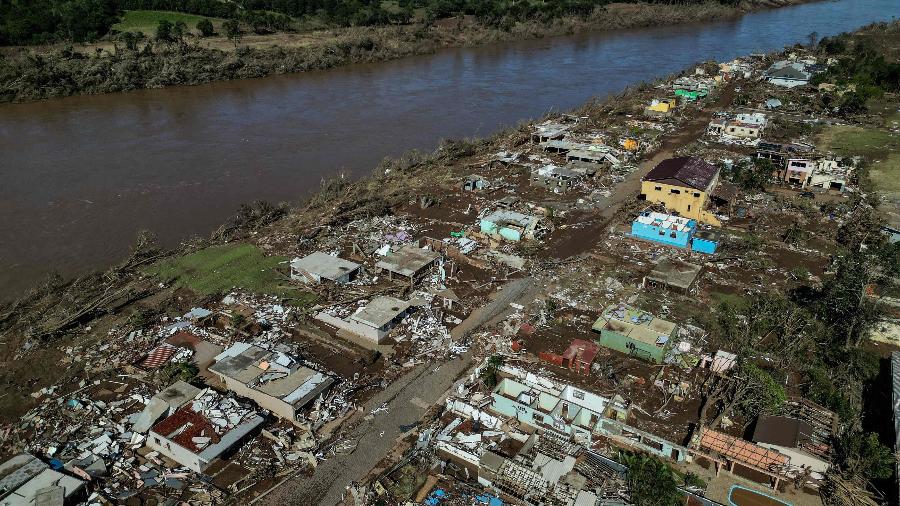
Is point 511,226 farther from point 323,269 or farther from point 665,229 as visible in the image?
point 323,269

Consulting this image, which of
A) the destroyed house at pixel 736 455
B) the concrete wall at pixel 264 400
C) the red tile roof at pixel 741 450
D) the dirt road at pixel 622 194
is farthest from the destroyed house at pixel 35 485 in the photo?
the dirt road at pixel 622 194

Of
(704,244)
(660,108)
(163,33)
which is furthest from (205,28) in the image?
(704,244)

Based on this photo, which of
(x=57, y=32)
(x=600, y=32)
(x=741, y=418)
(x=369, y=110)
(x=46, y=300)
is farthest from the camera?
(x=600, y=32)

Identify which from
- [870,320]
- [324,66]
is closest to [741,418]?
[870,320]

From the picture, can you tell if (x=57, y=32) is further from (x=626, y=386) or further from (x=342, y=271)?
(x=626, y=386)

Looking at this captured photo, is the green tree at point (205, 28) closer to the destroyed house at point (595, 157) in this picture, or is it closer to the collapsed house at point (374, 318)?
the destroyed house at point (595, 157)

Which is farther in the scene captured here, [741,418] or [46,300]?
[46,300]
